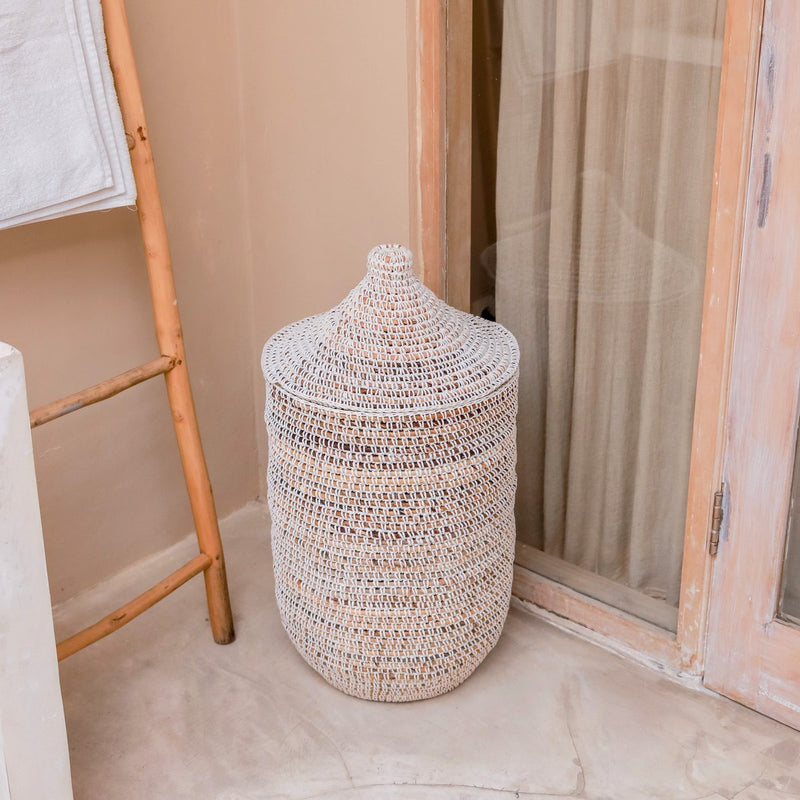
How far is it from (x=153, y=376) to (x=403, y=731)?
683 millimetres

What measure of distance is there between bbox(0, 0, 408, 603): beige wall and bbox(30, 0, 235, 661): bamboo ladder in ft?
0.57

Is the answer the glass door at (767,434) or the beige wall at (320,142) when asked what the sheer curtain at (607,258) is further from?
the beige wall at (320,142)

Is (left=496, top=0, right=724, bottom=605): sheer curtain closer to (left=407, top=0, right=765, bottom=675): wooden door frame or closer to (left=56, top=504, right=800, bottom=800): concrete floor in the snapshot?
(left=407, top=0, right=765, bottom=675): wooden door frame

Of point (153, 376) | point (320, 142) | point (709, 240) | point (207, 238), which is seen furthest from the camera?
point (207, 238)

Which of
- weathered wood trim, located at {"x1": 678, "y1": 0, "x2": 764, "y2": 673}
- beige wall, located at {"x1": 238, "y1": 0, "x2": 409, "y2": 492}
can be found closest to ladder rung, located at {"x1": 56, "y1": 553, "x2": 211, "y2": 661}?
beige wall, located at {"x1": 238, "y1": 0, "x2": 409, "y2": 492}

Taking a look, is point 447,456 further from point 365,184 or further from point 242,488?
point 242,488

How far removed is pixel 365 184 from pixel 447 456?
57 centimetres

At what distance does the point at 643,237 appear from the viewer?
154 cm

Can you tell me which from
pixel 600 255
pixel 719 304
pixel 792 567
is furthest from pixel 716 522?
pixel 600 255

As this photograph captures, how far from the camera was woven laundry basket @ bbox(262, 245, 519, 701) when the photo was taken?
146 centimetres

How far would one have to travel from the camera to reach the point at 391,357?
1467 millimetres

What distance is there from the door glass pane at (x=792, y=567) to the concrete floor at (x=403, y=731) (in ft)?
0.62

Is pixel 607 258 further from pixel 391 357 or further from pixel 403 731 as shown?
Result: pixel 403 731

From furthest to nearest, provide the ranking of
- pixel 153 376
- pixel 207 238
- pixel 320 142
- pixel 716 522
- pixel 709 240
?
pixel 207 238
pixel 320 142
pixel 153 376
pixel 716 522
pixel 709 240
